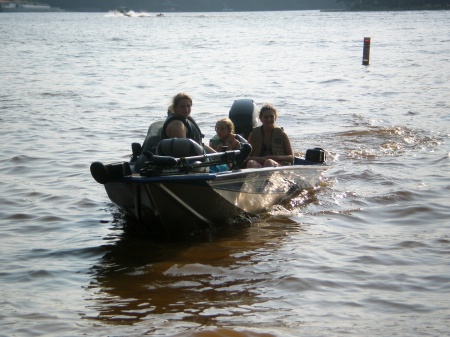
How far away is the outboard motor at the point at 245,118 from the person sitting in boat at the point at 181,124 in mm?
2204

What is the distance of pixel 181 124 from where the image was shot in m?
9.77

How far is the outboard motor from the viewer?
12109mm

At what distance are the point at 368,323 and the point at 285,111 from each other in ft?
48.7

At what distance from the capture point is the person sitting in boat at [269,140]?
11.1 m

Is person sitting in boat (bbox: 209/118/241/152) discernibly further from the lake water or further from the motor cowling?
the motor cowling

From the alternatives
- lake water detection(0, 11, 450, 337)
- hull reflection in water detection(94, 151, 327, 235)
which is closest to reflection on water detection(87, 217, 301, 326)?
lake water detection(0, 11, 450, 337)

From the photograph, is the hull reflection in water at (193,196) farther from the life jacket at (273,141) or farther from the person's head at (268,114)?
the person's head at (268,114)

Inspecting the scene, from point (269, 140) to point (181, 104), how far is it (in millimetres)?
1828

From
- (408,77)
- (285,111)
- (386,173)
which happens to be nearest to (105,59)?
(408,77)

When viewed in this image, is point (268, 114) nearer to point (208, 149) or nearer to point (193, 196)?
point (208, 149)

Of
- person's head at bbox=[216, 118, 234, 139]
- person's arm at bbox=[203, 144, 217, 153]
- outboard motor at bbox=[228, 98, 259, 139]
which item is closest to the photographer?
person's arm at bbox=[203, 144, 217, 153]

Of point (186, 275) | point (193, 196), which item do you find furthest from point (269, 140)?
point (186, 275)

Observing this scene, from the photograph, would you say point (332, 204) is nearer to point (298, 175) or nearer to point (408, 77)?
point (298, 175)

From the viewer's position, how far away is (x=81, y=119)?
20375 millimetres
